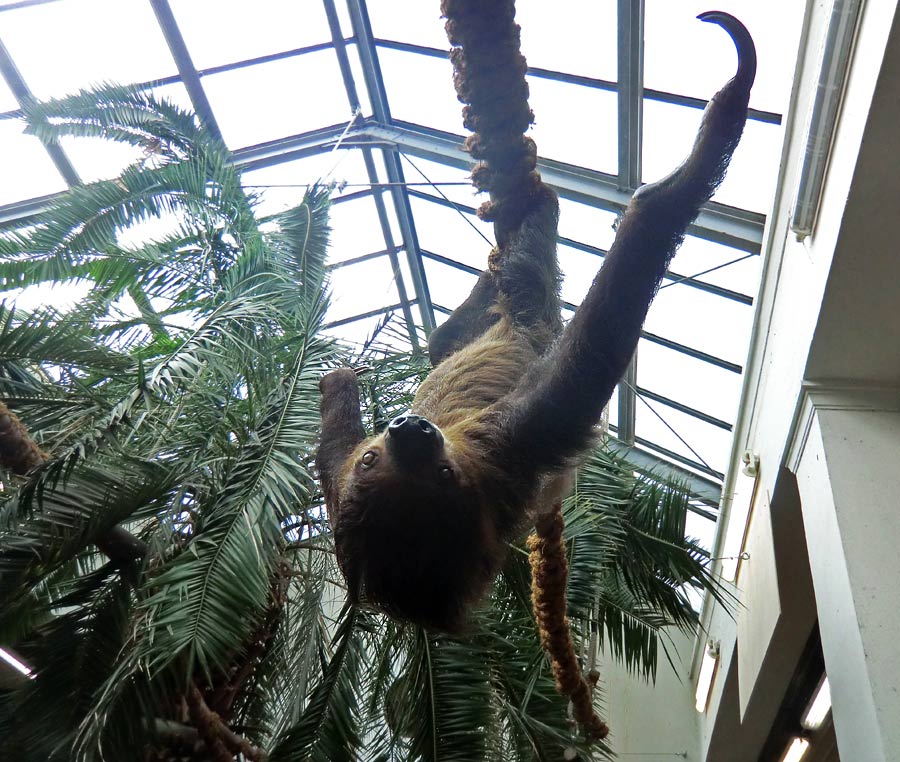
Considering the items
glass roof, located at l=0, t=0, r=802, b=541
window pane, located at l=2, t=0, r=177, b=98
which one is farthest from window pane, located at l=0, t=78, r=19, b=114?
window pane, located at l=2, t=0, r=177, b=98

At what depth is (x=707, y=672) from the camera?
33.8 ft

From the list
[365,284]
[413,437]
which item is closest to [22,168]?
[365,284]

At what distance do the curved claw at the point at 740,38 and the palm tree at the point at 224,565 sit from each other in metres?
2.19

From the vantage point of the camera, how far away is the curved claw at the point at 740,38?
2174mm

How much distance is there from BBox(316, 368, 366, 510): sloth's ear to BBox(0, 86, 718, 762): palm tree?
37 centimetres

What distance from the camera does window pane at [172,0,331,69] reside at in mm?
9148

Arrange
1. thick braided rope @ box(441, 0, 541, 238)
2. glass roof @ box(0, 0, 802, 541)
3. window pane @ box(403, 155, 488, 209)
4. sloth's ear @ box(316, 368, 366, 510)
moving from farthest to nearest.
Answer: window pane @ box(403, 155, 488, 209) → glass roof @ box(0, 0, 802, 541) → sloth's ear @ box(316, 368, 366, 510) → thick braided rope @ box(441, 0, 541, 238)

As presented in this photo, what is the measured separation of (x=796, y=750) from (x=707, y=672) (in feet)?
5.93

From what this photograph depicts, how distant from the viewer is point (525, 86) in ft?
10.0

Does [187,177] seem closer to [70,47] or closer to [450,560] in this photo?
[70,47]

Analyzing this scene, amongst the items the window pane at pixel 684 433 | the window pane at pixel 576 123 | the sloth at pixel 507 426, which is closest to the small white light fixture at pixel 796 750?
the window pane at pixel 684 433

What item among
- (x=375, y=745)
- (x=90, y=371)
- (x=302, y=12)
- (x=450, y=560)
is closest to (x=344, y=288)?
(x=302, y=12)

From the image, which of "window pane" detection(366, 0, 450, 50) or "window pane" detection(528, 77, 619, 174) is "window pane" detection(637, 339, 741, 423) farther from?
"window pane" detection(366, 0, 450, 50)

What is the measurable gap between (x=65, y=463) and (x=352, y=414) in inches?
50.7
